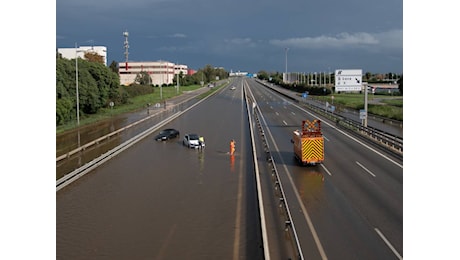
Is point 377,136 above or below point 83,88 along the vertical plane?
below

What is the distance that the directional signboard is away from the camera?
138 feet

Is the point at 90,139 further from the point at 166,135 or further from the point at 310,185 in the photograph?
the point at 310,185

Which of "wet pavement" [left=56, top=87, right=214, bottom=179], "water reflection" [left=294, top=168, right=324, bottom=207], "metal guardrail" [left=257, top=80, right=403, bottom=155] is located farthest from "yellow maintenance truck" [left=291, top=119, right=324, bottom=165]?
"wet pavement" [left=56, top=87, right=214, bottom=179]

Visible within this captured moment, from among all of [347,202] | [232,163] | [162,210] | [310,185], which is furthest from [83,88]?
[347,202]

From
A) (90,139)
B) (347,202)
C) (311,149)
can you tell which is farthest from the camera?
(90,139)

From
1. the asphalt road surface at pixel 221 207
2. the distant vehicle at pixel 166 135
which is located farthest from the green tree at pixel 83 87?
the asphalt road surface at pixel 221 207

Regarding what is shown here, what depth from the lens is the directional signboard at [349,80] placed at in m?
42.0

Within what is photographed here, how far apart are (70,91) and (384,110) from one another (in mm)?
37059

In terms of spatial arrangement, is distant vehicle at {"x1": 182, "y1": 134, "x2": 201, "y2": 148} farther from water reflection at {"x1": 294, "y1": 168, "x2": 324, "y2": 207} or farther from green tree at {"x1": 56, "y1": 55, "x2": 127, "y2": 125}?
green tree at {"x1": 56, "y1": 55, "x2": 127, "y2": 125}

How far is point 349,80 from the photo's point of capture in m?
42.1

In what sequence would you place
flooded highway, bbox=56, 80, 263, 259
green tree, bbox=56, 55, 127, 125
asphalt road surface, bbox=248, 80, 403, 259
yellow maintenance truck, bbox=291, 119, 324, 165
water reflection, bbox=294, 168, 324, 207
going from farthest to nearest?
1. green tree, bbox=56, 55, 127, 125
2. yellow maintenance truck, bbox=291, 119, 324, 165
3. water reflection, bbox=294, 168, 324, 207
4. flooded highway, bbox=56, 80, 263, 259
5. asphalt road surface, bbox=248, 80, 403, 259

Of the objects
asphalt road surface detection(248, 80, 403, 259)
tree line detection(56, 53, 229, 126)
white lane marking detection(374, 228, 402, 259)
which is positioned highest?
tree line detection(56, 53, 229, 126)

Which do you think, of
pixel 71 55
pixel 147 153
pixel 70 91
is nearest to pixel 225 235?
pixel 147 153

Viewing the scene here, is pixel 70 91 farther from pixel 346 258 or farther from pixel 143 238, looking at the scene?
pixel 346 258
